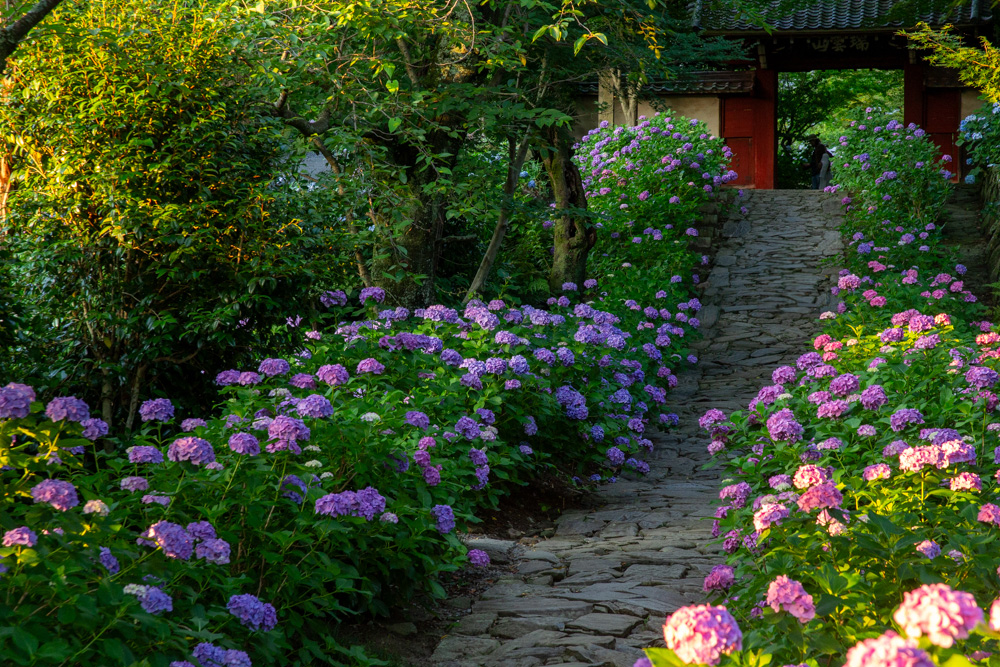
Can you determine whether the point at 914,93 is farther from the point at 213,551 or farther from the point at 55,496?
the point at 55,496

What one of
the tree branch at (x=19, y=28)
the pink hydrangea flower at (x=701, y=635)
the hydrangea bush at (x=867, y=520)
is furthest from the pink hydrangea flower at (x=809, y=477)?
the tree branch at (x=19, y=28)

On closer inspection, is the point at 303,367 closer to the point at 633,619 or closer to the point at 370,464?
the point at 370,464

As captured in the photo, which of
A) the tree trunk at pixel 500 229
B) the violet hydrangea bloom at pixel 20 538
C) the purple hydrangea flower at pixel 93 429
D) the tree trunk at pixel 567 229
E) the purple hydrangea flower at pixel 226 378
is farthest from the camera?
the tree trunk at pixel 567 229

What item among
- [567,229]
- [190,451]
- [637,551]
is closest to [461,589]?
[637,551]

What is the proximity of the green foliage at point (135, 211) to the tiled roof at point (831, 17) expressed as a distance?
12.9m

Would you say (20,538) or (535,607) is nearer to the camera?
(20,538)

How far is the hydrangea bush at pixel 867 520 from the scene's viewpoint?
160cm

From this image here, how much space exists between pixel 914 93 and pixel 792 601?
1929 cm

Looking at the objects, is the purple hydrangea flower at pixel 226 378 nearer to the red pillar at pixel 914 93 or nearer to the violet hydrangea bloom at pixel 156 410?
the violet hydrangea bloom at pixel 156 410

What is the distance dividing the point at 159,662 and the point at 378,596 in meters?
1.45

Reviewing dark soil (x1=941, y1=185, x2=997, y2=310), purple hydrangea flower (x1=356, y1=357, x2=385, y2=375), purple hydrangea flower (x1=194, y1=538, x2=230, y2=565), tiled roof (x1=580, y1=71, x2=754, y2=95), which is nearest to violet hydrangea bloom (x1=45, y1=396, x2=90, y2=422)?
purple hydrangea flower (x1=194, y1=538, x2=230, y2=565)

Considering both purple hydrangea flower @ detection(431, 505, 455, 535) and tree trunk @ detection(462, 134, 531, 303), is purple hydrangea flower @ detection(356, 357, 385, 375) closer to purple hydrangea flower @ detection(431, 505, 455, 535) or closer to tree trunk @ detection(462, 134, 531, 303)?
purple hydrangea flower @ detection(431, 505, 455, 535)

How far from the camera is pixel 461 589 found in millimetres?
4461

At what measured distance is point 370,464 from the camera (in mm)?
3770
